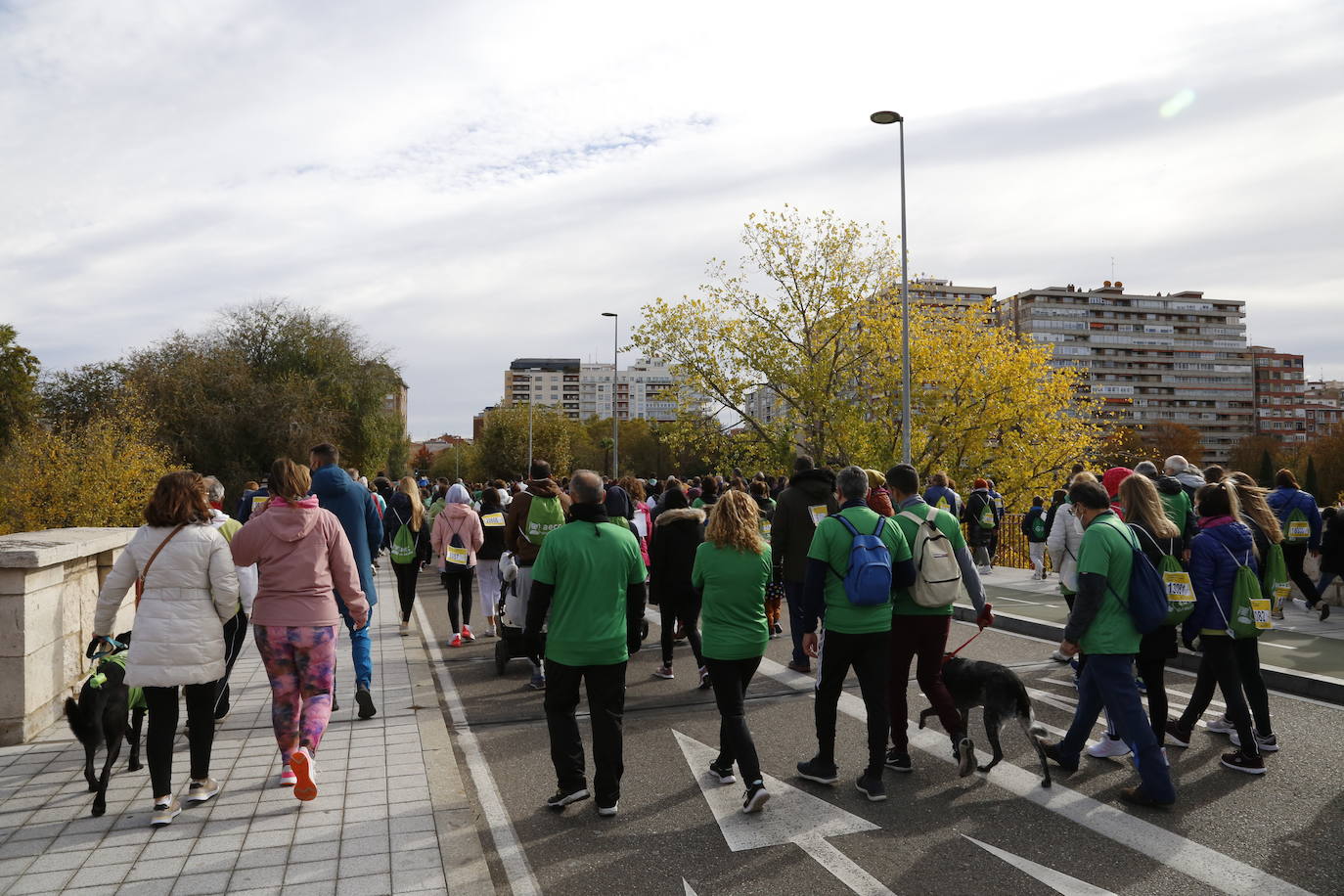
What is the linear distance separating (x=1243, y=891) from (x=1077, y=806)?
3.57 feet

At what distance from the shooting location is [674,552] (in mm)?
8273

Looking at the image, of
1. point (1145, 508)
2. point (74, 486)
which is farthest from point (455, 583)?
point (74, 486)

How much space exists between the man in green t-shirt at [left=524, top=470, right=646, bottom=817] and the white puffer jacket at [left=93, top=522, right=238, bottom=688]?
1.67 metres

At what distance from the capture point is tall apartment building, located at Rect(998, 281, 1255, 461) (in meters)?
149

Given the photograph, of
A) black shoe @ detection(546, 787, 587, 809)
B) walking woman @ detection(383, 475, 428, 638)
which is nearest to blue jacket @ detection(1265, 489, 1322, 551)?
black shoe @ detection(546, 787, 587, 809)

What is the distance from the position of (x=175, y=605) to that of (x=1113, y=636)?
5.00 m

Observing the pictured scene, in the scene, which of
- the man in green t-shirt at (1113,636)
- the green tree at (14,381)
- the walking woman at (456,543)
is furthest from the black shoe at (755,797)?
the green tree at (14,381)

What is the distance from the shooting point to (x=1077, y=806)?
5.15 metres

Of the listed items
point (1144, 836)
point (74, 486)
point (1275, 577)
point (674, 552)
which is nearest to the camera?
point (1144, 836)

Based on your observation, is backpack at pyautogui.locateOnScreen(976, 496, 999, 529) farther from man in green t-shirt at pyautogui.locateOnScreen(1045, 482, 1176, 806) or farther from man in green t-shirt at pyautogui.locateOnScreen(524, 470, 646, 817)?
man in green t-shirt at pyautogui.locateOnScreen(524, 470, 646, 817)

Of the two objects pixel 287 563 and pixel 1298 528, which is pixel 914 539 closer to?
pixel 287 563

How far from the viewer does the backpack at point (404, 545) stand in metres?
10.3

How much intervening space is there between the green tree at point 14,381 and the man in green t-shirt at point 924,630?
154 feet

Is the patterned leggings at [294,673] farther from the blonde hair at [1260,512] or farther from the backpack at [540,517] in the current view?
the blonde hair at [1260,512]
